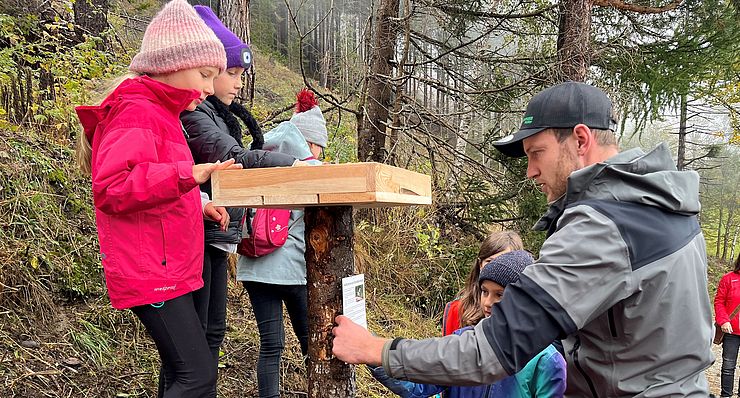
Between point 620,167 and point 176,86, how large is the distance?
162 cm

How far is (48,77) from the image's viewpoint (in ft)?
16.1

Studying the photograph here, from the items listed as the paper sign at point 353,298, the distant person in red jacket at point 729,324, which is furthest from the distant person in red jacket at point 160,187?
the distant person in red jacket at point 729,324

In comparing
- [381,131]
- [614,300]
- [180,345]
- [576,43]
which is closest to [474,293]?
[614,300]

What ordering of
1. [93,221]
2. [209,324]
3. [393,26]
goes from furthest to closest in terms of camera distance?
[393,26]
[93,221]
[209,324]

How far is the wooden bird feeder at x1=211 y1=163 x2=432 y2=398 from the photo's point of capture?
1554mm

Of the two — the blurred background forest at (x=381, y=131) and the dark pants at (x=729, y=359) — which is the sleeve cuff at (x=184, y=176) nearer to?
the blurred background forest at (x=381, y=131)

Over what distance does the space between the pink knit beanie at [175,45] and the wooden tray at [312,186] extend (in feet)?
1.94

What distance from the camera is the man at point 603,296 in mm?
1389

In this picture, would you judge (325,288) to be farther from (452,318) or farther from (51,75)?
(51,75)

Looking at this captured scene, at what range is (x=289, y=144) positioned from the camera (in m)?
2.84

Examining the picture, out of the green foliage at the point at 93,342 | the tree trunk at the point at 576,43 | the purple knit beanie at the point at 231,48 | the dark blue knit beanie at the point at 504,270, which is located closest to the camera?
the dark blue knit beanie at the point at 504,270

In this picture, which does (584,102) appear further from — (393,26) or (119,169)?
(393,26)

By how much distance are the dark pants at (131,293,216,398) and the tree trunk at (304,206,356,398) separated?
0.42 metres

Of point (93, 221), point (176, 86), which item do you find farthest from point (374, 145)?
point (176, 86)
